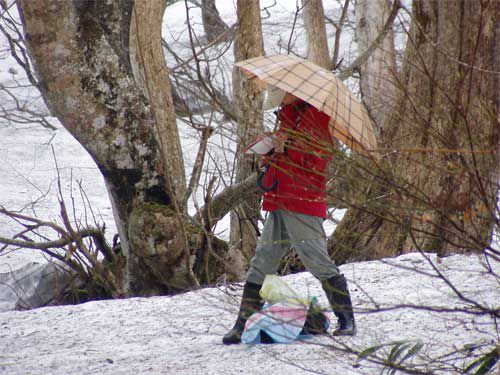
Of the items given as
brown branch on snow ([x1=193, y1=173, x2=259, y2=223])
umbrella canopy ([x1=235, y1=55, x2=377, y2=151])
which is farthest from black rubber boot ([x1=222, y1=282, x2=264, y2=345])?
brown branch on snow ([x1=193, y1=173, x2=259, y2=223])

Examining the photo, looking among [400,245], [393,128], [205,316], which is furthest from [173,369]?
[400,245]

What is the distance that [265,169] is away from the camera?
4062 millimetres

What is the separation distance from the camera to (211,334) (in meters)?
4.35

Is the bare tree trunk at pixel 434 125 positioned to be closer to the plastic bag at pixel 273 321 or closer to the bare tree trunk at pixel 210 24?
the plastic bag at pixel 273 321

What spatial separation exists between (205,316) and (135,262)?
1215 mm

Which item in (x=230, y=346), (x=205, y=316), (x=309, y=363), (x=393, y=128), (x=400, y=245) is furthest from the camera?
(x=400, y=245)

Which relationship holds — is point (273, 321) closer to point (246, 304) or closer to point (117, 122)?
point (246, 304)

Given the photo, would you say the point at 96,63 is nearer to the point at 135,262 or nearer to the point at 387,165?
the point at 135,262

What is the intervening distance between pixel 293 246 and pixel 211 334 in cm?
84

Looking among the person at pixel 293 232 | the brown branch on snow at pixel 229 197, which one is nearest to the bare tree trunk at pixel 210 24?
the brown branch on snow at pixel 229 197

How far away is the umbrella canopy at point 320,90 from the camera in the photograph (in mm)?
3570

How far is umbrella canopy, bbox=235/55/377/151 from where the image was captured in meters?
3.57

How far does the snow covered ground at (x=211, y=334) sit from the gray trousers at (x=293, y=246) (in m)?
0.19

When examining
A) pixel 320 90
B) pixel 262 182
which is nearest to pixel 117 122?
pixel 262 182
